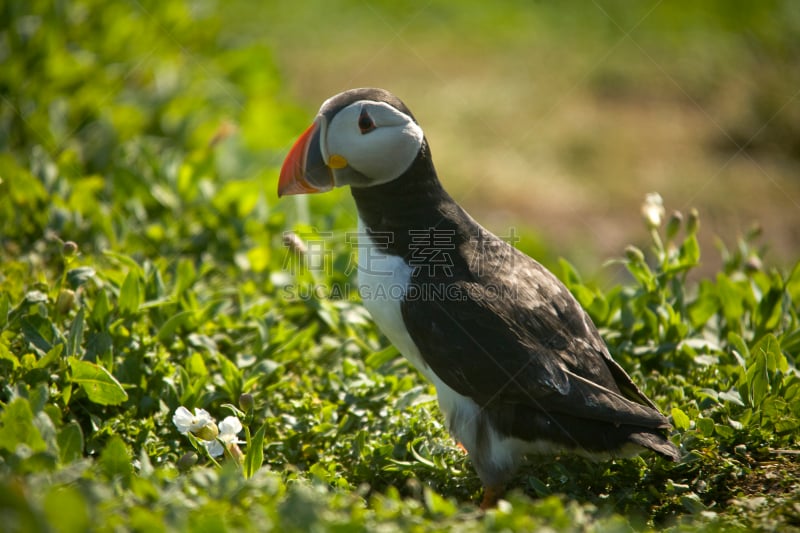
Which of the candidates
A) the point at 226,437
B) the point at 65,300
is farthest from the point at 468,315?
the point at 65,300

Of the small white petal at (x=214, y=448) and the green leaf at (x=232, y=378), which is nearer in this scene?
the small white petal at (x=214, y=448)

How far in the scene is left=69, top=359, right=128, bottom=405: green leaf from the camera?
11.1 feet

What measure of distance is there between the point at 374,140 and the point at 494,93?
21.7 ft

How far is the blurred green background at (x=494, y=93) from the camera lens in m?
6.28

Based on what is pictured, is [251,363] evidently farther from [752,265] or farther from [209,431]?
[752,265]

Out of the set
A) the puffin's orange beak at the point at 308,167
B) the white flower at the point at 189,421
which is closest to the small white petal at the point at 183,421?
the white flower at the point at 189,421

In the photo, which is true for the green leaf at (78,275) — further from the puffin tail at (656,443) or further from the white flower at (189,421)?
the puffin tail at (656,443)

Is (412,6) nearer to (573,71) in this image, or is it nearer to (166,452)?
(573,71)

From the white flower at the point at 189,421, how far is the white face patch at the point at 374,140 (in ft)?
3.98

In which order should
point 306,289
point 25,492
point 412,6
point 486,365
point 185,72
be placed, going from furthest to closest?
point 412,6
point 185,72
point 306,289
point 486,365
point 25,492

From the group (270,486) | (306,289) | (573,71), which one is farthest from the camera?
(573,71)

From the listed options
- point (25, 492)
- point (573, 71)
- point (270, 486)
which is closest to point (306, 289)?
point (270, 486)

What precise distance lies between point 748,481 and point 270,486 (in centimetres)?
203

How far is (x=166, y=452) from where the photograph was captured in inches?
137
